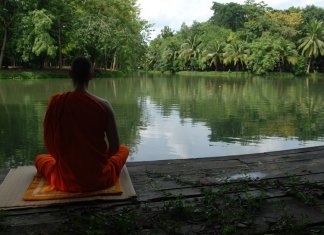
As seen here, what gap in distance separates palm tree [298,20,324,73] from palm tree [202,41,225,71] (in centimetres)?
787

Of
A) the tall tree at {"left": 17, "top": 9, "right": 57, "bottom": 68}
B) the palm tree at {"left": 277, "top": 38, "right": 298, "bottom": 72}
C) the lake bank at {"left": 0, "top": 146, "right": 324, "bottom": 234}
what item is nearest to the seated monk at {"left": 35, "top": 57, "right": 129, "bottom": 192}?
the lake bank at {"left": 0, "top": 146, "right": 324, "bottom": 234}

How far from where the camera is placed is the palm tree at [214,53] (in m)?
41.7

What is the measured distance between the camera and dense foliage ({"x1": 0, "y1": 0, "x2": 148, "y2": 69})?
81.7 feet

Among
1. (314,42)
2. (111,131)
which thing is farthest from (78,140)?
(314,42)

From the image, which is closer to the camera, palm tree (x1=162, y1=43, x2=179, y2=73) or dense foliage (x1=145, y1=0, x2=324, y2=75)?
dense foliage (x1=145, y1=0, x2=324, y2=75)

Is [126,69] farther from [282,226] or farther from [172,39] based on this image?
[282,226]

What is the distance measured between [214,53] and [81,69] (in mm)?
39994

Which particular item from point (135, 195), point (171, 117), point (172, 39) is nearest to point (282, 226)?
point (135, 195)

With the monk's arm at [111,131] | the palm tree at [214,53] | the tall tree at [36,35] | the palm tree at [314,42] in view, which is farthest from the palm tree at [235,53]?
the monk's arm at [111,131]

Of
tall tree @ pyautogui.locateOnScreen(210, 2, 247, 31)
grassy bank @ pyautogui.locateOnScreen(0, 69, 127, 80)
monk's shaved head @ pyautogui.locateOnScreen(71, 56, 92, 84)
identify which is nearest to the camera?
monk's shaved head @ pyautogui.locateOnScreen(71, 56, 92, 84)

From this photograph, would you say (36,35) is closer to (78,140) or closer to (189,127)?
(189,127)

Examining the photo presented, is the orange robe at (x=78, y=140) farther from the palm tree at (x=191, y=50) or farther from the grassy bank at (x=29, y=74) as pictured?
the palm tree at (x=191, y=50)

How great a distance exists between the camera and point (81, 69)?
2.58 metres

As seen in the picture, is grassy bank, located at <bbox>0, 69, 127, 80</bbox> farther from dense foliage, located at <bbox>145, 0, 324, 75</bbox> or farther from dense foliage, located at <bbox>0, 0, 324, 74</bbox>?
dense foliage, located at <bbox>145, 0, 324, 75</bbox>
